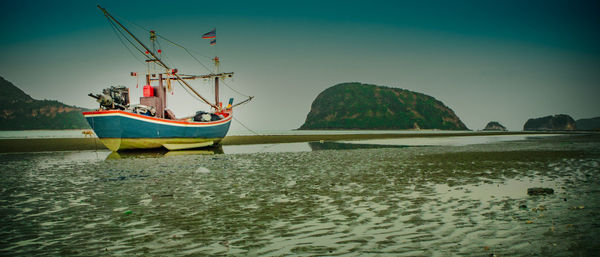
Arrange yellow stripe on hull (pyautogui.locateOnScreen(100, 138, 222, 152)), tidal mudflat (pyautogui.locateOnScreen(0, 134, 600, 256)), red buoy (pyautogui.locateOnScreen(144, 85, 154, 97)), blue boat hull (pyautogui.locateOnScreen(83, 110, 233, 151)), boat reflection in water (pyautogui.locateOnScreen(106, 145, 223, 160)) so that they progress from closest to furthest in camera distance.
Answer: tidal mudflat (pyautogui.locateOnScreen(0, 134, 600, 256)) < boat reflection in water (pyautogui.locateOnScreen(106, 145, 223, 160)) < blue boat hull (pyautogui.locateOnScreen(83, 110, 233, 151)) < yellow stripe on hull (pyautogui.locateOnScreen(100, 138, 222, 152)) < red buoy (pyautogui.locateOnScreen(144, 85, 154, 97))

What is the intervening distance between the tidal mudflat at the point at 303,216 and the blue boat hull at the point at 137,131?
63.5 ft

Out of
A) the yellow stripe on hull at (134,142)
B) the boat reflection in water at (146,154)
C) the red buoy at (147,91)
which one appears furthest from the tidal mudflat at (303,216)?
the red buoy at (147,91)

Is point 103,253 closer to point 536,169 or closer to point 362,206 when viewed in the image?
point 362,206

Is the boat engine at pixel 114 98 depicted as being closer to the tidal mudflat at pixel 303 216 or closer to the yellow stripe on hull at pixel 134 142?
the yellow stripe on hull at pixel 134 142

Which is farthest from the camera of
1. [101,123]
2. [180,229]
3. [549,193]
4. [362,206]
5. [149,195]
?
Answer: [101,123]

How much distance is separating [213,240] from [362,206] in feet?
12.9

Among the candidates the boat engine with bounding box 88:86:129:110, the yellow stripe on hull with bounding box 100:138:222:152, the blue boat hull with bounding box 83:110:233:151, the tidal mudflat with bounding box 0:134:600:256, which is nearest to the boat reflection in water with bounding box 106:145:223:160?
the yellow stripe on hull with bounding box 100:138:222:152

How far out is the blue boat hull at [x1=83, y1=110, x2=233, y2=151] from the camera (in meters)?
31.1

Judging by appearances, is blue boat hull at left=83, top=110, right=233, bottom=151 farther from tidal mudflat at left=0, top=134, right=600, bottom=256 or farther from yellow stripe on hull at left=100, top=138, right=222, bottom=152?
tidal mudflat at left=0, top=134, right=600, bottom=256

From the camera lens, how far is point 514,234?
5504 millimetres

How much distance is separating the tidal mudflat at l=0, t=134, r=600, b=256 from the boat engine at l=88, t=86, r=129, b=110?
20.7 metres

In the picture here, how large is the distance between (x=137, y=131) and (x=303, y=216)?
97.4 ft

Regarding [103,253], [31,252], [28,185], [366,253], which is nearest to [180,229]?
[103,253]

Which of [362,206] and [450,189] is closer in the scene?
[362,206]
